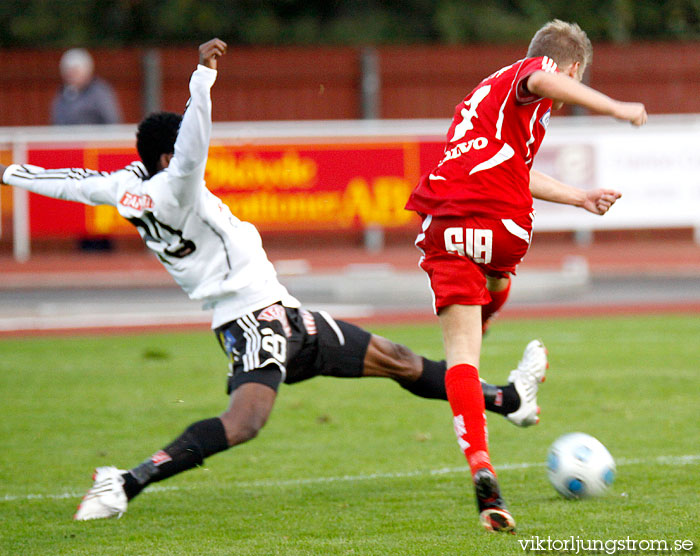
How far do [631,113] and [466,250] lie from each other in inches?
34.4

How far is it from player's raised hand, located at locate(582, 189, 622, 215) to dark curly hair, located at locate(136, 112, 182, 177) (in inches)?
71.2

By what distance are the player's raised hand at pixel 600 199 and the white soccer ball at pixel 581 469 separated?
102 cm

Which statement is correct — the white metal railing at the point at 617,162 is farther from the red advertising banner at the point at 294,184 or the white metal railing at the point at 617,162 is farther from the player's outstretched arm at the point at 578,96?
the player's outstretched arm at the point at 578,96

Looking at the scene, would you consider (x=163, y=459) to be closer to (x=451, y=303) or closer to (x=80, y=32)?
(x=451, y=303)

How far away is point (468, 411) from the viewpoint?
434 cm

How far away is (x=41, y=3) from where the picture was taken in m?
21.1

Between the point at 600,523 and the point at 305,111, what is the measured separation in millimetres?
15736

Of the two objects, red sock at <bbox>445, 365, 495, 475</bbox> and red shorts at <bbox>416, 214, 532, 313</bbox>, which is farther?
red shorts at <bbox>416, 214, 532, 313</bbox>

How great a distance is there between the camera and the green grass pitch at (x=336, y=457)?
426 centimetres

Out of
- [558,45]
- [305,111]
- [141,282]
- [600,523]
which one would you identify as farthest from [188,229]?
[305,111]

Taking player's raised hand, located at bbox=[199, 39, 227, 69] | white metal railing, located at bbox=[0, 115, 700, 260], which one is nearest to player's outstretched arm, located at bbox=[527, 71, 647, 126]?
player's raised hand, located at bbox=[199, 39, 227, 69]

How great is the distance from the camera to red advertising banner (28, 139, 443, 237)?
541 inches

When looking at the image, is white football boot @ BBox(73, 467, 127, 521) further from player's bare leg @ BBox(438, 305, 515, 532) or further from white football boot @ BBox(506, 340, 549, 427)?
white football boot @ BBox(506, 340, 549, 427)

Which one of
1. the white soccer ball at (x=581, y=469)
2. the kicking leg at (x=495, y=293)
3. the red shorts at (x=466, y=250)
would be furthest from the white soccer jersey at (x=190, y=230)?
Answer: the white soccer ball at (x=581, y=469)
